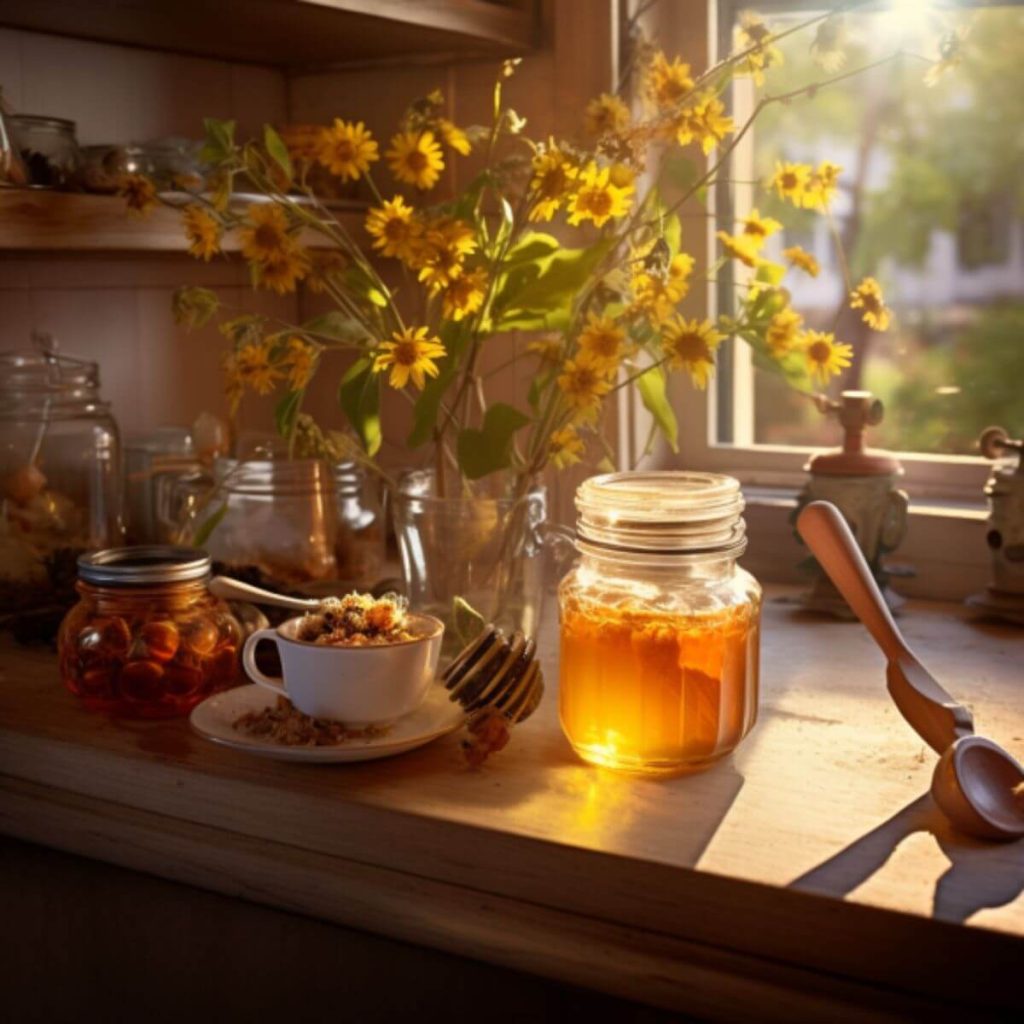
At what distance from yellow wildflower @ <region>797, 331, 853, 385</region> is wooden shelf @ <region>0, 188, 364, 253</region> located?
539mm

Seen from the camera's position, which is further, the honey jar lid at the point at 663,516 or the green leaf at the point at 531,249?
the green leaf at the point at 531,249

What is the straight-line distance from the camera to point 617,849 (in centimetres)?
88

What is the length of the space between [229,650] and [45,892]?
22 cm

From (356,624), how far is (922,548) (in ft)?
2.43

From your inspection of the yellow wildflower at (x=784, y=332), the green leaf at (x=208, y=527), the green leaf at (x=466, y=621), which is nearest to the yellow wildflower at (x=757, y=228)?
the yellow wildflower at (x=784, y=332)

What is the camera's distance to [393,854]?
0.95 metres

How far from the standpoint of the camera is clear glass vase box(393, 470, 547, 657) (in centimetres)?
125

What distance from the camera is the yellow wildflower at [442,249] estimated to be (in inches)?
45.0

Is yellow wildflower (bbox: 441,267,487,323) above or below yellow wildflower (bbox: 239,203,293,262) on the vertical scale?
below

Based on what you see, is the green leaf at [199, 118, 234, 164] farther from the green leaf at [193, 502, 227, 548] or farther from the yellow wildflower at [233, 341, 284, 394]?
the green leaf at [193, 502, 227, 548]

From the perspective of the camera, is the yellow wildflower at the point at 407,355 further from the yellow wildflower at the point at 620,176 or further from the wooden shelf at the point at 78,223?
the wooden shelf at the point at 78,223

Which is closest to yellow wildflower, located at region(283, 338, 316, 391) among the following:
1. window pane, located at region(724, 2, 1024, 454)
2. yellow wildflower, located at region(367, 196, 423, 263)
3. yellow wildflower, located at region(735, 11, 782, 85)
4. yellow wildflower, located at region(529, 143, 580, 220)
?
yellow wildflower, located at region(367, 196, 423, 263)

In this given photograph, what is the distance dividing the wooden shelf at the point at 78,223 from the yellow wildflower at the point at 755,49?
48 cm

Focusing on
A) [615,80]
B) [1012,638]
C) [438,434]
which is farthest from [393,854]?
[615,80]
